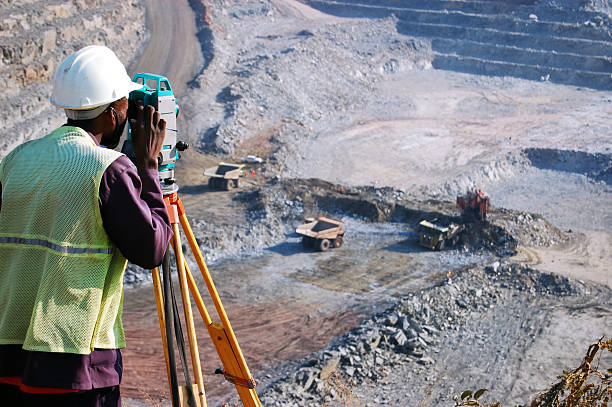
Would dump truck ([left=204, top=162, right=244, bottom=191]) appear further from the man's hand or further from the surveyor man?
the surveyor man

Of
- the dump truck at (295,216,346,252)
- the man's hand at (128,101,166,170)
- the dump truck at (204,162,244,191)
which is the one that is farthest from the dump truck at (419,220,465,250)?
the man's hand at (128,101,166,170)

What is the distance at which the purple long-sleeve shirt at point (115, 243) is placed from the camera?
81.0 inches

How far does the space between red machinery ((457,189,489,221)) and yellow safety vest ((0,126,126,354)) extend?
16437 mm

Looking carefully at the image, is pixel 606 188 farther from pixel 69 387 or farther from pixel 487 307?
pixel 69 387

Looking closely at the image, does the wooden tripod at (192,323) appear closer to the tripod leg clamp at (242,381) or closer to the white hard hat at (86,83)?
the tripod leg clamp at (242,381)

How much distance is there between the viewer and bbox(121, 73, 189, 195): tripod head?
256cm

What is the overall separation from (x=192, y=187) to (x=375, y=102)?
16.2 meters

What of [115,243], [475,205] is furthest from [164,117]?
[475,205]

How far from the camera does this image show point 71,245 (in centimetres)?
206

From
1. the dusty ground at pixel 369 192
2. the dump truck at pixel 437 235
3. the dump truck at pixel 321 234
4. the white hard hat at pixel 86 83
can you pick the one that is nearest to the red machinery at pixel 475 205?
the dusty ground at pixel 369 192

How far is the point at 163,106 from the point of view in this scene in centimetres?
256

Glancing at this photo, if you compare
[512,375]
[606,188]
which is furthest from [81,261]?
[606,188]

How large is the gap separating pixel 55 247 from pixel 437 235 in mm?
15457

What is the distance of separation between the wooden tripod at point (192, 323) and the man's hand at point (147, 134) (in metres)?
0.46
